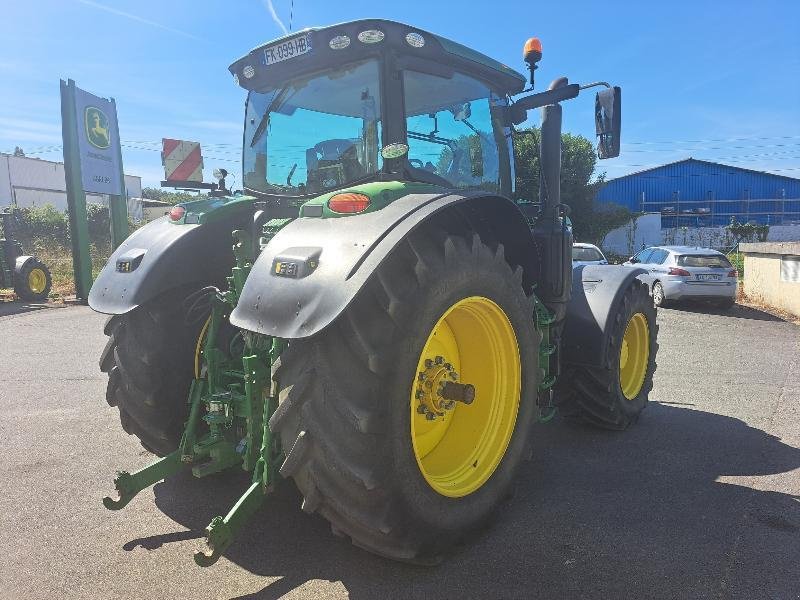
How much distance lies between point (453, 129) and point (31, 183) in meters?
42.4

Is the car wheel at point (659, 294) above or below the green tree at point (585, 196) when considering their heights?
below

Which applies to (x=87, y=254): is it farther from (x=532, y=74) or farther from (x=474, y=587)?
(x=474, y=587)

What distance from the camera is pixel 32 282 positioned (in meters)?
13.3

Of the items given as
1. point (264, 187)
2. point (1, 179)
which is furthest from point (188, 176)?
point (1, 179)

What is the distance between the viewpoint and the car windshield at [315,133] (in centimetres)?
307

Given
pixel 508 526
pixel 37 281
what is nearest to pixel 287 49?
pixel 508 526

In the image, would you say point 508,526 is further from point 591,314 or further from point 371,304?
point 591,314

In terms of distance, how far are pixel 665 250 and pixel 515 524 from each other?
11.6 meters

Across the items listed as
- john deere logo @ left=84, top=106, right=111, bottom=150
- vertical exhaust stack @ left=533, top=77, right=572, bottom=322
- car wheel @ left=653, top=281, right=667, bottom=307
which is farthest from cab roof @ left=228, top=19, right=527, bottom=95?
john deere logo @ left=84, top=106, right=111, bottom=150

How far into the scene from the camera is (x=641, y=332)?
4672mm

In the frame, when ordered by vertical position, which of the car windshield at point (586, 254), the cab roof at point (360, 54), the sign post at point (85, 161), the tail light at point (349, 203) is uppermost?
the sign post at point (85, 161)

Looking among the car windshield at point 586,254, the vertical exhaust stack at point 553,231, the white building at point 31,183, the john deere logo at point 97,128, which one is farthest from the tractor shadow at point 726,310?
the white building at point 31,183

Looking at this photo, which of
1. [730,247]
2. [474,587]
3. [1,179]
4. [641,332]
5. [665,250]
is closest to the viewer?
[474,587]

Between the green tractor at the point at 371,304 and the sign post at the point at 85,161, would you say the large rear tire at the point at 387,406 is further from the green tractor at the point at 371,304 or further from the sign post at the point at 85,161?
the sign post at the point at 85,161
